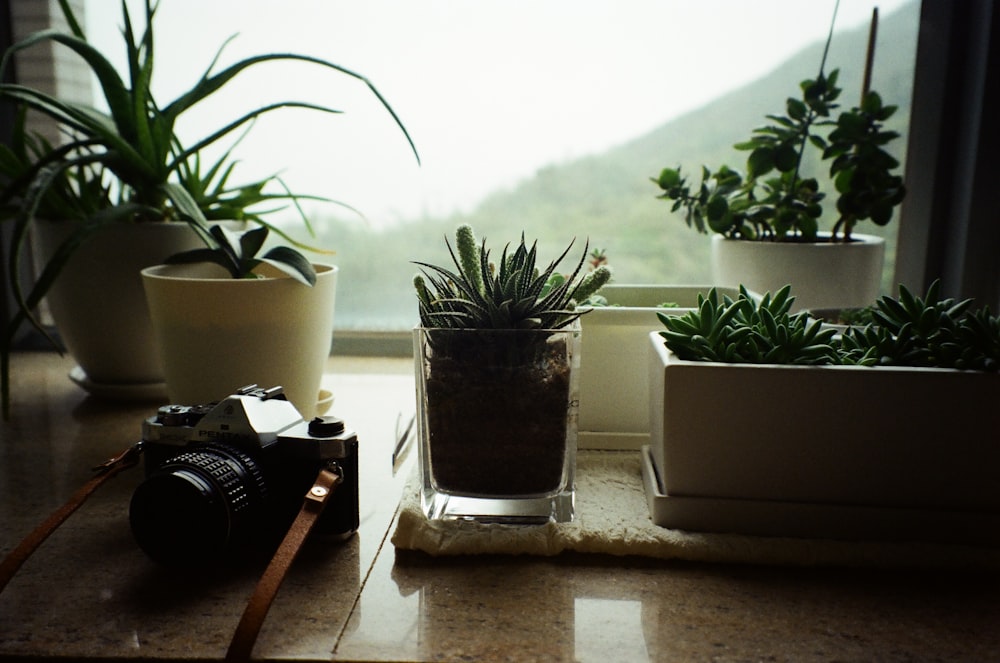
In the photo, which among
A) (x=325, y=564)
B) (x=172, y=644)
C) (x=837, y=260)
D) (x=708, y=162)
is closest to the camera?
(x=172, y=644)

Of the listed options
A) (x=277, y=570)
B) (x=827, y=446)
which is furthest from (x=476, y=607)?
(x=827, y=446)

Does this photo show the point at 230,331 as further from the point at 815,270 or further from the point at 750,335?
the point at 815,270

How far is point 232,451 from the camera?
1.78ft

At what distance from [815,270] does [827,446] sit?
38 centimetres

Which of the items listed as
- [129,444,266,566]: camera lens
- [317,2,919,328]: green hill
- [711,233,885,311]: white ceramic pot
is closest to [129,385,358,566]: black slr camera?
[129,444,266,566]: camera lens

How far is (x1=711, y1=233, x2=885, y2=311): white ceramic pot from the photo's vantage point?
872mm

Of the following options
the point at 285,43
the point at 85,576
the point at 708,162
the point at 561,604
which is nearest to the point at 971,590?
the point at 561,604

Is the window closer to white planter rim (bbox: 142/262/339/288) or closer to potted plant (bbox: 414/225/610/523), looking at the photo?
white planter rim (bbox: 142/262/339/288)

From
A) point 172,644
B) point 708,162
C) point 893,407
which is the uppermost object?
point 708,162

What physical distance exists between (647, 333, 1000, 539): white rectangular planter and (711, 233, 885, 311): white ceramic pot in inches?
14.0

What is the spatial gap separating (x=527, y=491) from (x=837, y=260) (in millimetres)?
490

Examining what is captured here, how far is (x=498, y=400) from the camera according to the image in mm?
567

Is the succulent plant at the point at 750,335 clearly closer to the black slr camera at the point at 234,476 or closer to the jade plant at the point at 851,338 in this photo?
the jade plant at the point at 851,338

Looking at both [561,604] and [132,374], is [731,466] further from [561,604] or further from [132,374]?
[132,374]
